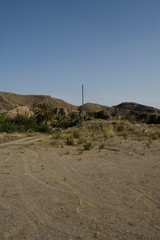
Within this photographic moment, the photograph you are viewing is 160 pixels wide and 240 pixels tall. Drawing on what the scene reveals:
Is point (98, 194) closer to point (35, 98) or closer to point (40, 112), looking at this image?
point (40, 112)

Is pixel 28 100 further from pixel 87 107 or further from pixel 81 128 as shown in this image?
pixel 81 128

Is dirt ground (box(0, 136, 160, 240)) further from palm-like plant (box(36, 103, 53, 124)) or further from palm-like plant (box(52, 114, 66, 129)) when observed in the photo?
palm-like plant (box(36, 103, 53, 124))

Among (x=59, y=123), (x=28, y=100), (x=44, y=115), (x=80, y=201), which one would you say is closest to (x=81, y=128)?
(x=59, y=123)

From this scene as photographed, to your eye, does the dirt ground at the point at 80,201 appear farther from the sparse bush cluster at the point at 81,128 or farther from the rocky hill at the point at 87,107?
the rocky hill at the point at 87,107

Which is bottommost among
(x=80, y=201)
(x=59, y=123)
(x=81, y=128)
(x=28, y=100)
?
(x=59, y=123)

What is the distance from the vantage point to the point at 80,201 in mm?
10344

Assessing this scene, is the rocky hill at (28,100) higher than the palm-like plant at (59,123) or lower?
higher

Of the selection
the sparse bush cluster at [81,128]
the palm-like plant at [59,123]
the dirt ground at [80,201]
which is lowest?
the palm-like plant at [59,123]

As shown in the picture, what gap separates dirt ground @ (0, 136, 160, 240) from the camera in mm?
7863

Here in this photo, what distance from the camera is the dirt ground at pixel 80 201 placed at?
7863mm

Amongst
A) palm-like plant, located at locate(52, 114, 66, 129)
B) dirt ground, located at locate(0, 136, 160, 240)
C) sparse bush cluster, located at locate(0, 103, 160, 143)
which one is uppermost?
dirt ground, located at locate(0, 136, 160, 240)

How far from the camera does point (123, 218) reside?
28.6ft

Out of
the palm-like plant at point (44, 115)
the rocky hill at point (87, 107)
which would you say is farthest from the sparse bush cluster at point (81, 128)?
the rocky hill at point (87, 107)

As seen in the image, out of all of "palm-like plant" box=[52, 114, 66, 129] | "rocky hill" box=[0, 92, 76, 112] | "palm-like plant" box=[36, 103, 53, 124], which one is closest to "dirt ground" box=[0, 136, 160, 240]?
"palm-like plant" box=[52, 114, 66, 129]
